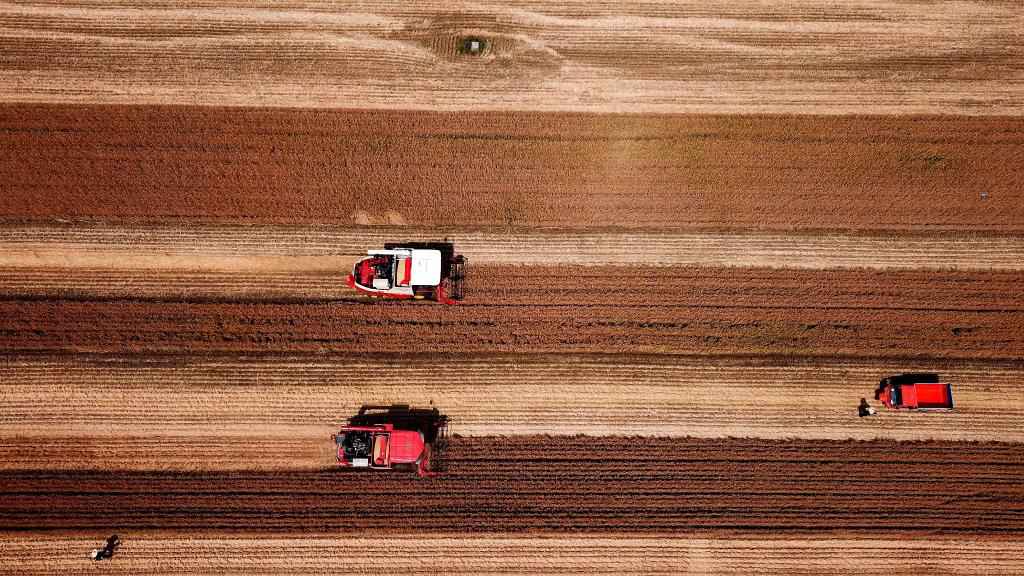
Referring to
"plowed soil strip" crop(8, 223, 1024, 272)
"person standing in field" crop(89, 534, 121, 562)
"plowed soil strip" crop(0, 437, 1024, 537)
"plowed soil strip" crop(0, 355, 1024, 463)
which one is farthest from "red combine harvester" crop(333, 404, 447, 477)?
"person standing in field" crop(89, 534, 121, 562)

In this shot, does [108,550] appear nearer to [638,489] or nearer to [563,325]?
[563,325]

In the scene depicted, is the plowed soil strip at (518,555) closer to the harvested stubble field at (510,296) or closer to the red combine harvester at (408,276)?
the harvested stubble field at (510,296)

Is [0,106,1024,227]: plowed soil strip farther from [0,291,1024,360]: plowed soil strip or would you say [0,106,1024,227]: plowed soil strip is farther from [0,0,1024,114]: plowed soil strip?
[0,291,1024,360]: plowed soil strip

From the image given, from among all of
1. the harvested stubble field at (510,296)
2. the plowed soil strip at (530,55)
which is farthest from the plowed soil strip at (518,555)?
the plowed soil strip at (530,55)

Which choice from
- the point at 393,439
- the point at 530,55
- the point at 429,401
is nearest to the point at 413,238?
the point at 429,401

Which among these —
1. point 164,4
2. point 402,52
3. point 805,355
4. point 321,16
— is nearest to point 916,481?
point 805,355
